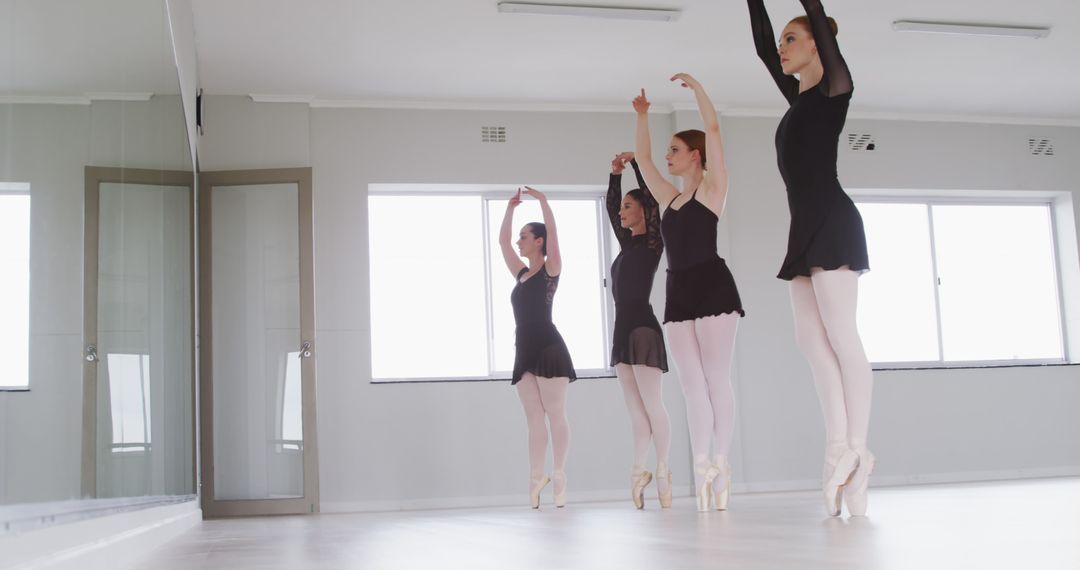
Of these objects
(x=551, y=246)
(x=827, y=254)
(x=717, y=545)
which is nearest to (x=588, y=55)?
(x=551, y=246)

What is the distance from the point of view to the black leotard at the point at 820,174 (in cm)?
297

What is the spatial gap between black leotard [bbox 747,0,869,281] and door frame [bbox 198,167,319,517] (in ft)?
14.7

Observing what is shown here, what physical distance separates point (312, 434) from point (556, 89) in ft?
9.77

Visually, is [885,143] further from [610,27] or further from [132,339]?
[132,339]

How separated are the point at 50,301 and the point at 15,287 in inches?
7.7

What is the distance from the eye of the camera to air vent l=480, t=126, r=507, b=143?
781 cm

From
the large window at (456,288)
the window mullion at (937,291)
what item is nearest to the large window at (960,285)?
the window mullion at (937,291)

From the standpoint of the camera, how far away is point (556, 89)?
759cm

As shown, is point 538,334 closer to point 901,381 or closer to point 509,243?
point 509,243

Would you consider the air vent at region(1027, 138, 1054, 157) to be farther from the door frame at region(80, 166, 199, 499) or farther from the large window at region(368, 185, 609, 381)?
the door frame at region(80, 166, 199, 499)

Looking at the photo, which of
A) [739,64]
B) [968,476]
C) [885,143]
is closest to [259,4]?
[739,64]

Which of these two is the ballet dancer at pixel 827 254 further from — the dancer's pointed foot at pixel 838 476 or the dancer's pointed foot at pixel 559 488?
the dancer's pointed foot at pixel 559 488

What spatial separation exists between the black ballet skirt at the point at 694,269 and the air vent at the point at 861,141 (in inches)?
175

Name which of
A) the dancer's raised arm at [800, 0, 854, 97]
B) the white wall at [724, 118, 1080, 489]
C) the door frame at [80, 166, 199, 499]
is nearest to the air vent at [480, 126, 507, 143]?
the white wall at [724, 118, 1080, 489]
